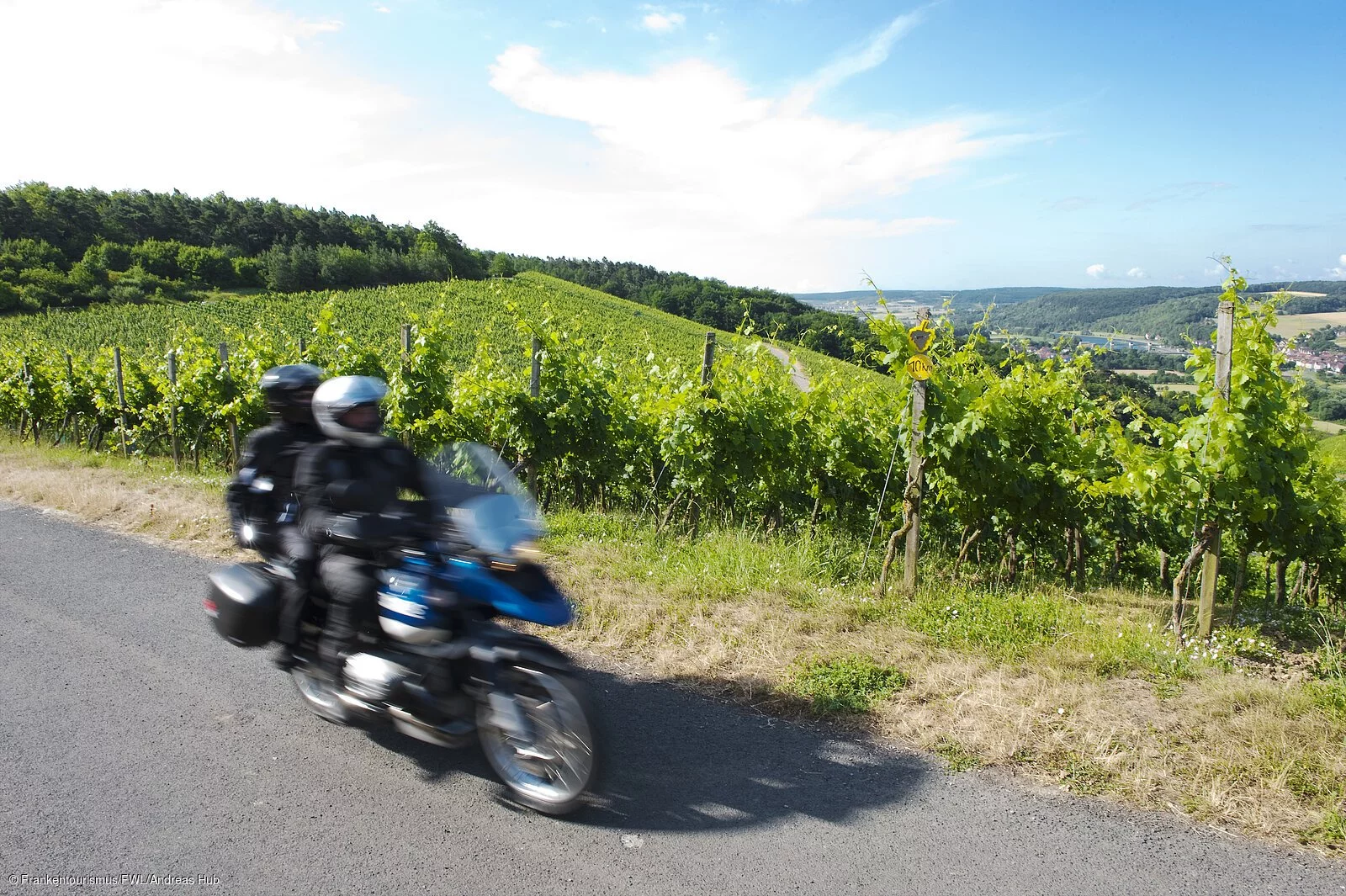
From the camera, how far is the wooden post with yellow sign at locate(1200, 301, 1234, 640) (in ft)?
15.8

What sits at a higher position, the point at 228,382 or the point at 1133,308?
the point at 1133,308

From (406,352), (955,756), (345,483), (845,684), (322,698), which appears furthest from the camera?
(406,352)

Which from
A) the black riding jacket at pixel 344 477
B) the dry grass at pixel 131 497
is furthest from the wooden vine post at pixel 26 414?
the black riding jacket at pixel 344 477

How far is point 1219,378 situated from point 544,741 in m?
4.60

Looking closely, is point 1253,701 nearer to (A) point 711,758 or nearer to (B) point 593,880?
(A) point 711,758

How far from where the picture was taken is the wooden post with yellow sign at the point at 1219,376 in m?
4.81

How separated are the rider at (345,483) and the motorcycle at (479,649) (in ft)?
0.27

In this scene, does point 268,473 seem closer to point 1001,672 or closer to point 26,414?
point 1001,672

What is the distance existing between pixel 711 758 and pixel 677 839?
61 cm

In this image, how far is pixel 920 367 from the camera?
18.9 feet

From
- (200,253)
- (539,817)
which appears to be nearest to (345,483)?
(539,817)

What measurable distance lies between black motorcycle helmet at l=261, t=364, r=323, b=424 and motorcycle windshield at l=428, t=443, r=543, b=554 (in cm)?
97

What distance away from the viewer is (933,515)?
27.9ft

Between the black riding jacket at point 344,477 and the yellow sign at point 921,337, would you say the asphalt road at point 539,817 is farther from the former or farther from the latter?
the yellow sign at point 921,337
